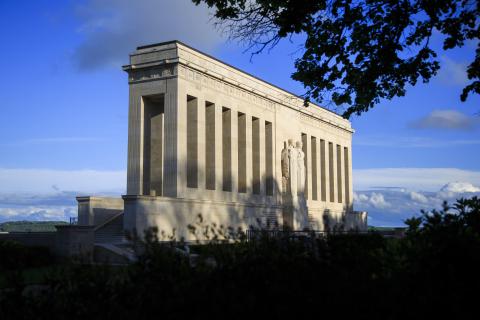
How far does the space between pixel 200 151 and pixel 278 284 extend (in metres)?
29.9

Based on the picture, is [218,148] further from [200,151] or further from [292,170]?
[292,170]

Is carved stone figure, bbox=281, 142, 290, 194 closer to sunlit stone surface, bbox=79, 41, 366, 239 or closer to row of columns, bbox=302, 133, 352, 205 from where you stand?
sunlit stone surface, bbox=79, 41, 366, 239

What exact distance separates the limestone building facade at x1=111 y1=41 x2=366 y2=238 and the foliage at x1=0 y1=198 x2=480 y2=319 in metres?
20.5

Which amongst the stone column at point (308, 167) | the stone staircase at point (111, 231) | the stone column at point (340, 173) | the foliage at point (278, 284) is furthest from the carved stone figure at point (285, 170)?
the foliage at point (278, 284)

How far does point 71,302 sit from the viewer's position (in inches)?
229

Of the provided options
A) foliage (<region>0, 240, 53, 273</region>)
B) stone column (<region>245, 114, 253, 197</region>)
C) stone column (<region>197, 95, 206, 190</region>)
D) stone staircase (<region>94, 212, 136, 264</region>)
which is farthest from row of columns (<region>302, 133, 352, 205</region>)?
foliage (<region>0, 240, 53, 273</region>)

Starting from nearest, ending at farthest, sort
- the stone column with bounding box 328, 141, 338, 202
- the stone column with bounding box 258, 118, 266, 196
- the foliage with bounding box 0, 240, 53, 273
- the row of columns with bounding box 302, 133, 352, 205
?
the foliage with bounding box 0, 240, 53, 273
the stone column with bounding box 258, 118, 266, 196
the row of columns with bounding box 302, 133, 352, 205
the stone column with bounding box 328, 141, 338, 202

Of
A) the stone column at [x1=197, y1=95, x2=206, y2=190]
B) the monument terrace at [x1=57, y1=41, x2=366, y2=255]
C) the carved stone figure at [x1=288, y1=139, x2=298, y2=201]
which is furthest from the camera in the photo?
the carved stone figure at [x1=288, y1=139, x2=298, y2=201]

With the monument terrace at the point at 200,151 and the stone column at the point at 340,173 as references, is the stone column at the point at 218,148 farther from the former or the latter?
the stone column at the point at 340,173

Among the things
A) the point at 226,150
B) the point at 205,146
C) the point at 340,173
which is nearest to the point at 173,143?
the point at 205,146

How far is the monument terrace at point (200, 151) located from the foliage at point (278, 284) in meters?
20.5

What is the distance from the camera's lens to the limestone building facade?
33.4 metres

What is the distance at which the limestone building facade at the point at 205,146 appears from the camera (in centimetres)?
3344

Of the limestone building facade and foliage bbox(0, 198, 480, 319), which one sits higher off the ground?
the limestone building facade
